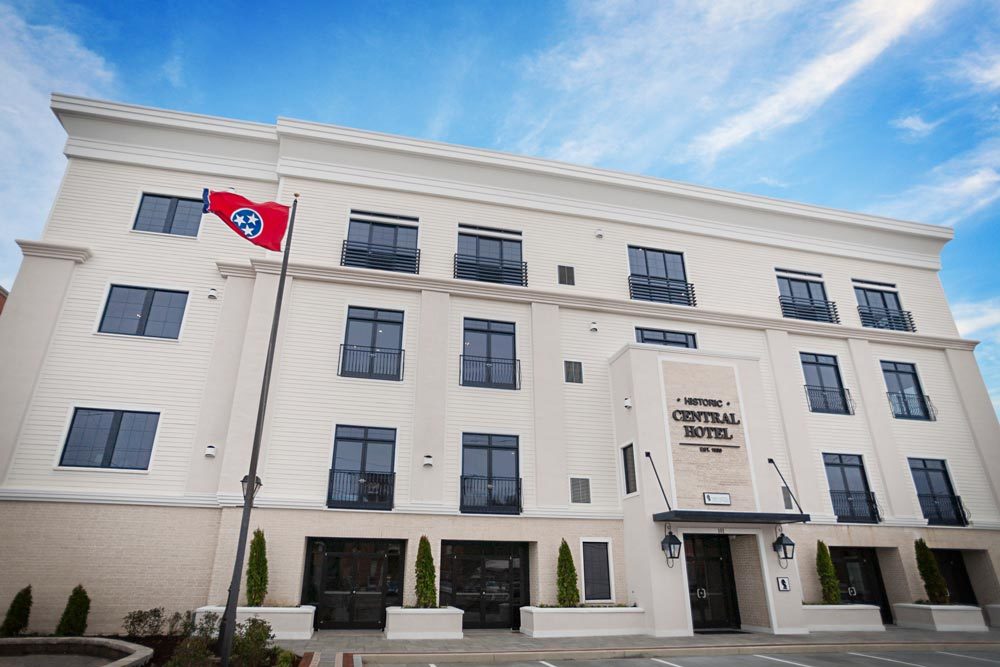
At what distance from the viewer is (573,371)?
17359 millimetres

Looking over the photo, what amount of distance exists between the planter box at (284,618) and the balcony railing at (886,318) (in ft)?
67.2

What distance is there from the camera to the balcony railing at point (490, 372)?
16625 millimetres

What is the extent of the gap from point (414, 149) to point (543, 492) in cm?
1114

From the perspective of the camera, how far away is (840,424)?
18.8 m

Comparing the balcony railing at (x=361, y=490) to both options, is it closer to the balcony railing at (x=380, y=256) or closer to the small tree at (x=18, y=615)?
the balcony railing at (x=380, y=256)

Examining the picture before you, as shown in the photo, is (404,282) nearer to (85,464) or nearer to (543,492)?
(543,492)

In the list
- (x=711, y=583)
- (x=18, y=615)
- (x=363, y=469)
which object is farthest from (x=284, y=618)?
(x=711, y=583)

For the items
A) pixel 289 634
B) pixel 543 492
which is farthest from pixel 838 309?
pixel 289 634

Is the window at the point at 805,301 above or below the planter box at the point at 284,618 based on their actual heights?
above

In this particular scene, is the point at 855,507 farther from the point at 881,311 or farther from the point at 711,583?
the point at 881,311

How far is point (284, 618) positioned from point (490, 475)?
592cm

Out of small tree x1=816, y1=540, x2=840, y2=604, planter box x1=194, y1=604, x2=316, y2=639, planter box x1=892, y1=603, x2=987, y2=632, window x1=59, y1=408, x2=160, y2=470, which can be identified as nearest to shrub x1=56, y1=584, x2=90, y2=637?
planter box x1=194, y1=604, x2=316, y2=639

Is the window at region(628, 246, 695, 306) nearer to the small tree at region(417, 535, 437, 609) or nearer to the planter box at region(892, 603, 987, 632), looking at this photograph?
the small tree at region(417, 535, 437, 609)

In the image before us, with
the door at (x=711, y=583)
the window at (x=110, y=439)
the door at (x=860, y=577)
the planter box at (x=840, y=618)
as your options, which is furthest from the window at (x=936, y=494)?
the window at (x=110, y=439)
